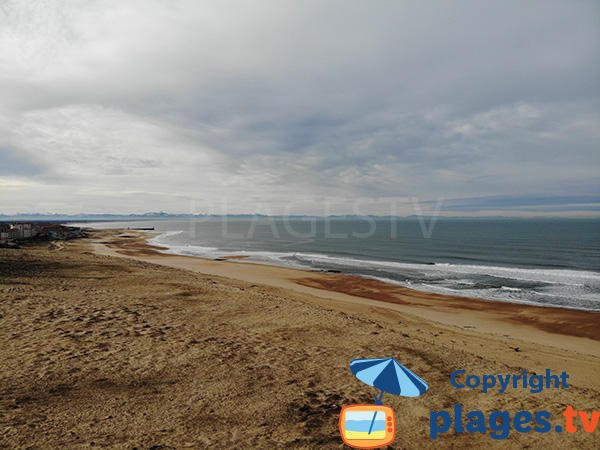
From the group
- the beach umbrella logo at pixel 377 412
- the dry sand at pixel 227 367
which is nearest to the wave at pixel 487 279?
the dry sand at pixel 227 367

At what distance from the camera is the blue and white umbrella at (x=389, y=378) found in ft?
17.6

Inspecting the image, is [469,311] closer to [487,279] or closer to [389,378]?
[487,279]

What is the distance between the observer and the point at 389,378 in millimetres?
5594

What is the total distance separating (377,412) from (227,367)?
408 cm

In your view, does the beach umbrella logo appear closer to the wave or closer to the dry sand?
the dry sand

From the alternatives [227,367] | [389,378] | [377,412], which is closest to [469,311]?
[389,378]

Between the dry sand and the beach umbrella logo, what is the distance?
1.40 ft

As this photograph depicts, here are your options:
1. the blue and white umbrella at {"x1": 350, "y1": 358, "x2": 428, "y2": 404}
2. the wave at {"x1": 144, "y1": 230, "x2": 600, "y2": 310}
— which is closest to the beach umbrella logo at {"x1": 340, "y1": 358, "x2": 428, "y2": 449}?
the blue and white umbrella at {"x1": 350, "y1": 358, "x2": 428, "y2": 404}

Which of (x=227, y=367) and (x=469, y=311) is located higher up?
(x=227, y=367)

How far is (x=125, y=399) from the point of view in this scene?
20.1ft

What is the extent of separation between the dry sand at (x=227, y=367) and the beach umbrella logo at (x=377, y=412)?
0.43m

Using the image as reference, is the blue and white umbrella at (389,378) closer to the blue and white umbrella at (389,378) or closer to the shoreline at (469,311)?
the blue and white umbrella at (389,378)

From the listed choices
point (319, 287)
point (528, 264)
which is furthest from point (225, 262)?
point (528, 264)

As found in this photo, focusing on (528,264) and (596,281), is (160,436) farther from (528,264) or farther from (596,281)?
(528,264)
